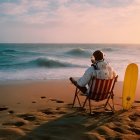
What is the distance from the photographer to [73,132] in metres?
5.07

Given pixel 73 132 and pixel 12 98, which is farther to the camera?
pixel 12 98

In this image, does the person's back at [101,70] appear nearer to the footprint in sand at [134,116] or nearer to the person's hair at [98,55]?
the person's hair at [98,55]

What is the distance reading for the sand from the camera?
4.94 m

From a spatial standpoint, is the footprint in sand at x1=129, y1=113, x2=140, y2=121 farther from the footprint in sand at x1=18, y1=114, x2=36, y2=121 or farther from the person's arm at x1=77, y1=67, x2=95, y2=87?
the footprint in sand at x1=18, y1=114, x2=36, y2=121

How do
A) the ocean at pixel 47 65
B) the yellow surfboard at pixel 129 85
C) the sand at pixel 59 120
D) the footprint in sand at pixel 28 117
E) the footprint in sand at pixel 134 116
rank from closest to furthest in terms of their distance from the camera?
the sand at pixel 59 120 → the footprint in sand at pixel 28 117 → the footprint in sand at pixel 134 116 → the yellow surfboard at pixel 129 85 → the ocean at pixel 47 65

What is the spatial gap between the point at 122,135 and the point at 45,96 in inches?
150

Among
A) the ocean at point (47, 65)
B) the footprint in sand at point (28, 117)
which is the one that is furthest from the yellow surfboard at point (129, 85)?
the ocean at point (47, 65)

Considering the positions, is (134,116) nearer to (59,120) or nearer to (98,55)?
(98,55)

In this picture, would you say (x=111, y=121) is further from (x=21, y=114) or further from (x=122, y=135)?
(x=21, y=114)

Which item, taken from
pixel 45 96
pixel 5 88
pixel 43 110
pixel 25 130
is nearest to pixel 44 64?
pixel 5 88

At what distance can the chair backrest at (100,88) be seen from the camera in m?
6.26

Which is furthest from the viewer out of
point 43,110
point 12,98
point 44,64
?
point 44,64

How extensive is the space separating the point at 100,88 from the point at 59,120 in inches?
42.5

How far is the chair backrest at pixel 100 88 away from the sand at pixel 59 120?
33cm
